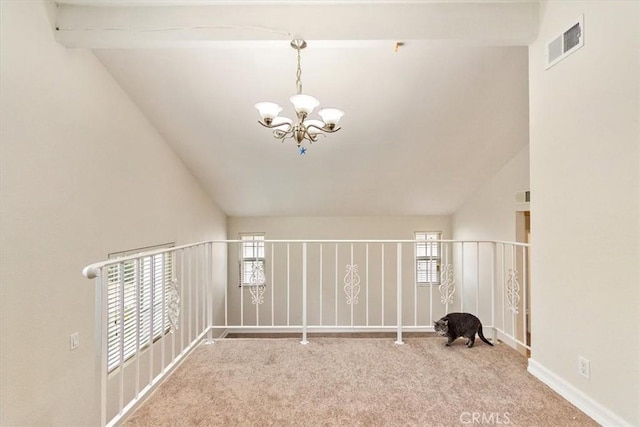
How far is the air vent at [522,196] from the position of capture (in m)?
4.46

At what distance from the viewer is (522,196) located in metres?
4.54

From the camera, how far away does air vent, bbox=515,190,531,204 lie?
446cm

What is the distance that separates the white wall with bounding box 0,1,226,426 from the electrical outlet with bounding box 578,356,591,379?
2912 millimetres

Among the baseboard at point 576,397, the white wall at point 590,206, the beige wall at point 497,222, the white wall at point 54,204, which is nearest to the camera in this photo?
the white wall at point 590,206

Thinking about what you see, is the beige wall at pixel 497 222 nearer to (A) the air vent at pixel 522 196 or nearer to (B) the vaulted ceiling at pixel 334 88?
(A) the air vent at pixel 522 196

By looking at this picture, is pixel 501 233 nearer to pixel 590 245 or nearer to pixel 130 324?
pixel 590 245

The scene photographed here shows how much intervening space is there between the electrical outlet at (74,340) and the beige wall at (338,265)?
385 centimetres

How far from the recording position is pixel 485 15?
7.89ft

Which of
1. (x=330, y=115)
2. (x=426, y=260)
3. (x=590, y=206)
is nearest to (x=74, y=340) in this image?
(x=330, y=115)

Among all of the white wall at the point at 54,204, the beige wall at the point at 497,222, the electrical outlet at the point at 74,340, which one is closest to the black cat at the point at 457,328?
the beige wall at the point at 497,222

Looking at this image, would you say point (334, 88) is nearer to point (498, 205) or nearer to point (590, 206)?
point (590, 206)

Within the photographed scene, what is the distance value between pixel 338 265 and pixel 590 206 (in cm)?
499

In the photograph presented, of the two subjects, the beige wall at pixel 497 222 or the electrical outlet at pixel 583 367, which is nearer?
the electrical outlet at pixel 583 367

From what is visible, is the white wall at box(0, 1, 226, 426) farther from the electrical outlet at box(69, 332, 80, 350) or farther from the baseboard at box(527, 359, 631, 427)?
the baseboard at box(527, 359, 631, 427)
